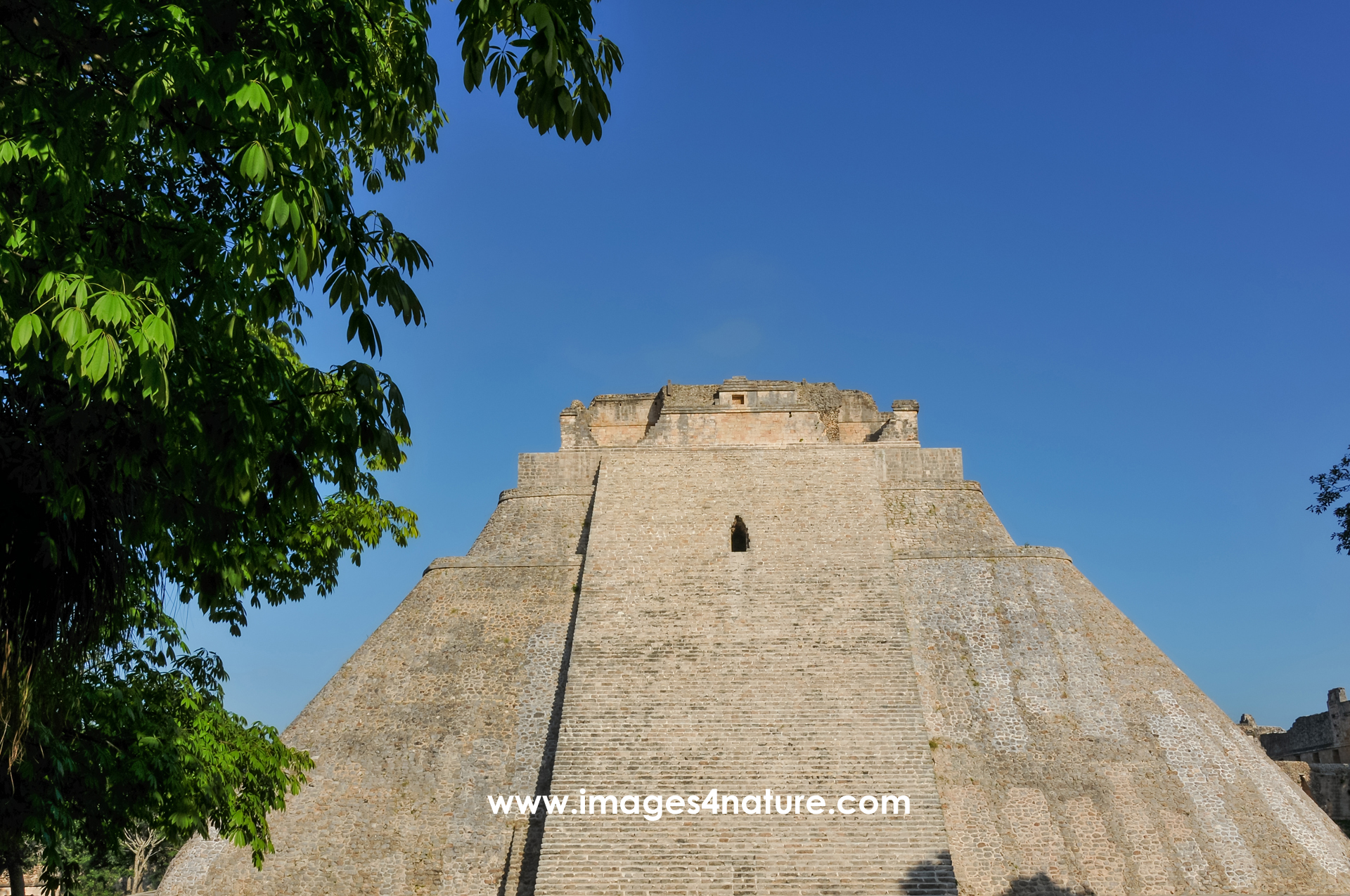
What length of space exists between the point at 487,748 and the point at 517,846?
1505 mm

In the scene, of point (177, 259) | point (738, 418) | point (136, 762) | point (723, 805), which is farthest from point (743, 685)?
point (177, 259)

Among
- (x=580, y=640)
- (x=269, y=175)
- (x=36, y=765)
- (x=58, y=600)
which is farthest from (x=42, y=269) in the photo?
(x=580, y=640)

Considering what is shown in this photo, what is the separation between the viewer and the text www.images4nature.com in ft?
38.5

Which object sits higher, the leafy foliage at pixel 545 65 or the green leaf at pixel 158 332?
the leafy foliage at pixel 545 65

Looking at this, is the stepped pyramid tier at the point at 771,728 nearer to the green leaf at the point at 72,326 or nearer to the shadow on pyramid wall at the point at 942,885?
the shadow on pyramid wall at the point at 942,885

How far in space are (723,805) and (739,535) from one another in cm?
551

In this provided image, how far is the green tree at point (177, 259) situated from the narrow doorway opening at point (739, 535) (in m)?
11.5

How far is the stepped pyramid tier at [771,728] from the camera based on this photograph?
38.7ft

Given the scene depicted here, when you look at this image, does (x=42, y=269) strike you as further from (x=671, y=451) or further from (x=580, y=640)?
(x=671, y=451)

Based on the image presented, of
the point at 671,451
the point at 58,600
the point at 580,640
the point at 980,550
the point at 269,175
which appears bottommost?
the point at 58,600

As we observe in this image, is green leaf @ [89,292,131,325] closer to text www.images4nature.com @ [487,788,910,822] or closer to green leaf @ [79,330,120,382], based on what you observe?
green leaf @ [79,330,120,382]

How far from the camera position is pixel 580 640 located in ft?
47.1

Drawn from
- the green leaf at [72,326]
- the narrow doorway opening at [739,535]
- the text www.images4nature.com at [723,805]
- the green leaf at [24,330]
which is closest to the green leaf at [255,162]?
the green leaf at [72,326]

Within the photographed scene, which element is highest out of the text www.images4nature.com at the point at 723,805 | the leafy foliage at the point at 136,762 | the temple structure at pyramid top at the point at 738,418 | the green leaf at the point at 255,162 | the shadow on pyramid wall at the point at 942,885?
the temple structure at pyramid top at the point at 738,418
